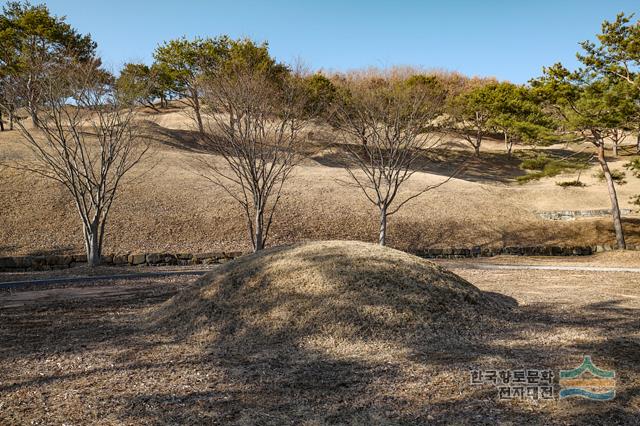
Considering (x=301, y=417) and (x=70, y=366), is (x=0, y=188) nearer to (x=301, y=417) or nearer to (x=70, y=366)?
(x=70, y=366)

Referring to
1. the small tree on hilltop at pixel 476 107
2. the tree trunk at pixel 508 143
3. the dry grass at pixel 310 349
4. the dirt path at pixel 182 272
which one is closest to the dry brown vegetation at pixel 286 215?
the dirt path at pixel 182 272

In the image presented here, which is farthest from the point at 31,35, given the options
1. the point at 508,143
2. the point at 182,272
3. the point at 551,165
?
the point at 508,143

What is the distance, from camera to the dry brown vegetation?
685 inches

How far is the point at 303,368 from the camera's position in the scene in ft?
15.9

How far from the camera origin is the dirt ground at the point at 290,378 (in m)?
3.71

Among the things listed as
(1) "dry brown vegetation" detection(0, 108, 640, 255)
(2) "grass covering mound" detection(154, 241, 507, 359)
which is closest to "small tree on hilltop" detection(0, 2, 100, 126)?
(1) "dry brown vegetation" detection(0, 108, 640, 255)

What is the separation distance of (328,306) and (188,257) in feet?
36.3

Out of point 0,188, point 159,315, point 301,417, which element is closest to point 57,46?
point 0,188

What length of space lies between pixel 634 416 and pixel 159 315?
19.6 ft

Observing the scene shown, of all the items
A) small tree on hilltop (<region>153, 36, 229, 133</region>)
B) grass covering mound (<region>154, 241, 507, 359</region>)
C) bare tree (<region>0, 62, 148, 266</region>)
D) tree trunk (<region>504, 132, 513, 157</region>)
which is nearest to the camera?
grass covering mound (<region>154, 241, 507, 359</region>)

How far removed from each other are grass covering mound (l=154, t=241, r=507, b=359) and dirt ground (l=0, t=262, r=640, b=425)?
0.33 m

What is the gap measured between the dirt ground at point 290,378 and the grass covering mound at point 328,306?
334mm

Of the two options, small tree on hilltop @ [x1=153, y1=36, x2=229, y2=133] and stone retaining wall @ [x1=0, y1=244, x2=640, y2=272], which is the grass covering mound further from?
small tree on hilltop @ [x1=153, y1=36, x2=229, y2=133]

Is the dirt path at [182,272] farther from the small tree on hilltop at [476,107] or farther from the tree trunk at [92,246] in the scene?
the small tree on hilltop at [476,107]
